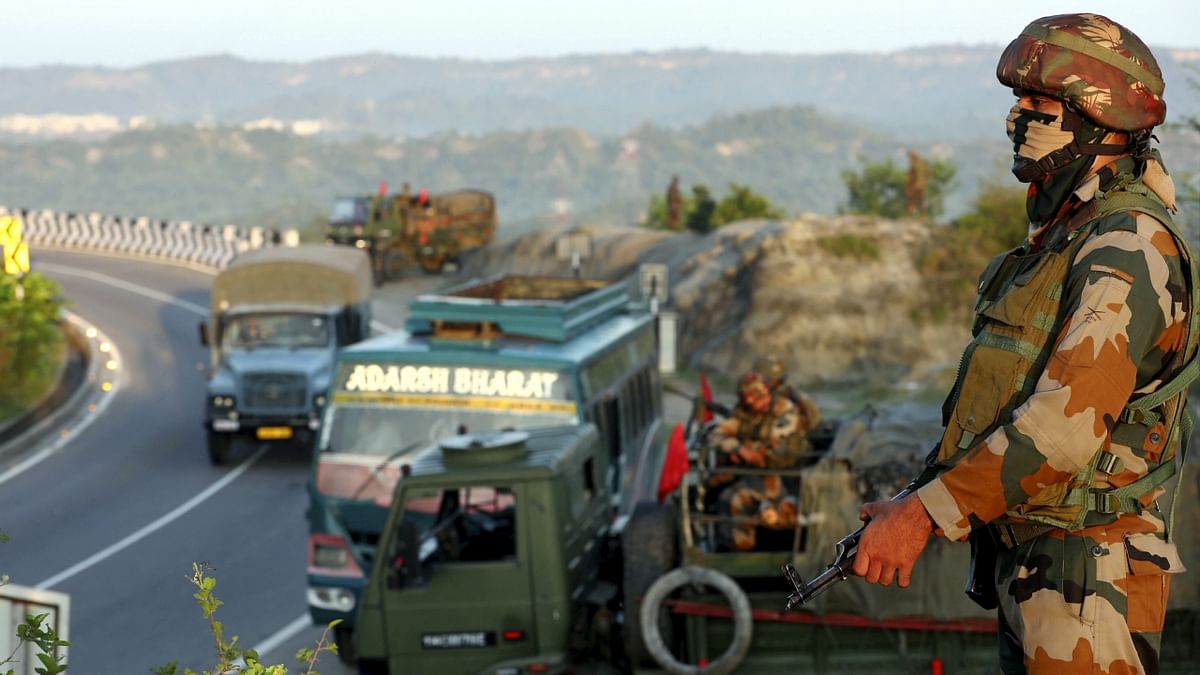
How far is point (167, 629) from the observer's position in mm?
15492

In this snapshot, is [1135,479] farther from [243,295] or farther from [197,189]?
[197,189]

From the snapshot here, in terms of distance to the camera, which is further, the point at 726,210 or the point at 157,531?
the point at 726,210

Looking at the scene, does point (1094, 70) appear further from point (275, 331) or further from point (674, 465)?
point (275, 331)

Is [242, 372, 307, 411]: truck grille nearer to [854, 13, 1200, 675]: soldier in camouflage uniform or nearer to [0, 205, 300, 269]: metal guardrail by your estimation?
[854, 13, 1200, 675]: soldier in camouflage uniform

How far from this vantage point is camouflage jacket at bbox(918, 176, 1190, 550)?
3.67 meters

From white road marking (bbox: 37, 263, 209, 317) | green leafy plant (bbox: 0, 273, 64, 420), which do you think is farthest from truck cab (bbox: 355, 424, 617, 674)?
white road marking (bbox: 37, 263, 209, 317)

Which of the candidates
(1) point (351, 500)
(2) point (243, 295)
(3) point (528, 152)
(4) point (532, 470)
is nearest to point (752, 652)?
(4) point (532, 470)

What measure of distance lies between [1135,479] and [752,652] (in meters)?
6.24

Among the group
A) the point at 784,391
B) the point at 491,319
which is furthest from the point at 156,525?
the point at 784,391

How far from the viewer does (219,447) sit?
24328 millimetres

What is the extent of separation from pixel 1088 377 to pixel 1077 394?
0.15 feet

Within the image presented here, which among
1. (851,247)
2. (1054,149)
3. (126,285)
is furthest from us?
(126,285)

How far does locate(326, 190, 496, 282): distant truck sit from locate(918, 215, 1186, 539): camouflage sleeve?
4481 centimetres

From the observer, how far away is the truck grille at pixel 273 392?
914 inches
